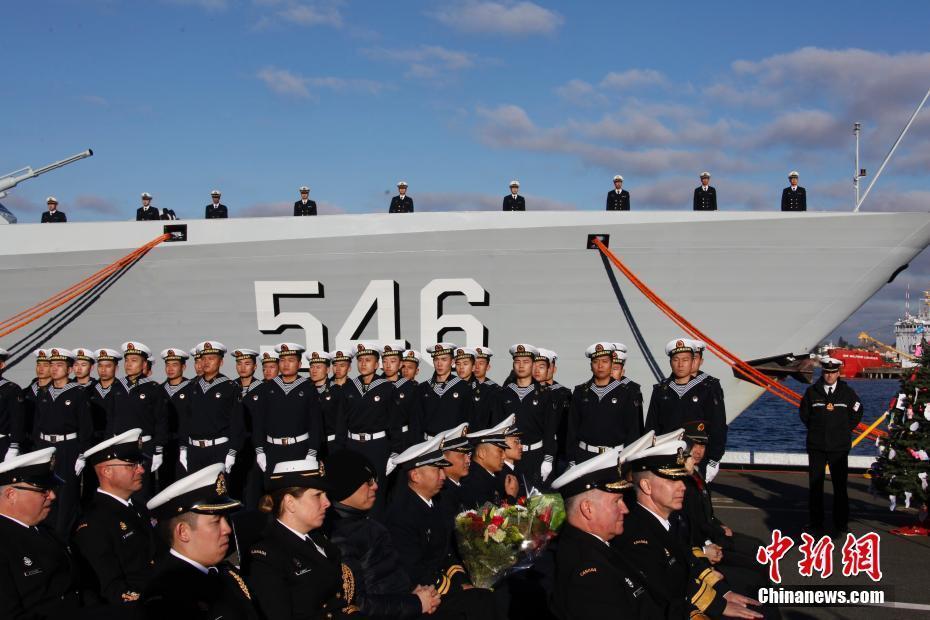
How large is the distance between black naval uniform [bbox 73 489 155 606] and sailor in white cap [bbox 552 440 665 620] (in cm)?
202

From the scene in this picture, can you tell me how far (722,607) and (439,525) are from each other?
1.45 meters

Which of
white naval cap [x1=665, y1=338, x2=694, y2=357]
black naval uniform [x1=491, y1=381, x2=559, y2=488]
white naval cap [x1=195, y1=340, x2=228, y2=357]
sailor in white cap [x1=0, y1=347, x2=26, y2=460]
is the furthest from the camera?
white naval cap [x1=195, y1=340, x2=228, y2=357]

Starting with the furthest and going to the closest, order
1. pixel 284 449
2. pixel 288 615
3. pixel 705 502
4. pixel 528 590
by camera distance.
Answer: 1. pixel 284 449
2. pixel 705 502
3. pixel 528 590
4. pixel 288 615

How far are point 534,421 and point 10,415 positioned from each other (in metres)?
5.32

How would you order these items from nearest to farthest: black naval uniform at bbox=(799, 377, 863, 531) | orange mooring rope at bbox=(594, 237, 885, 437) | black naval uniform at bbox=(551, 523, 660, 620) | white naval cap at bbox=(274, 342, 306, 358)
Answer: black naval uniform at bbox=(551, 523, 660, 620)
black naval uniform at bbox=(799, 377, 863, 531)
white naval cap at bbox=(274, 342, 306, 358)
orange mooring rope at bbox=(594, 237, 885, 437)

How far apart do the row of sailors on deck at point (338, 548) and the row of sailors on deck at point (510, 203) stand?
6.93 meters

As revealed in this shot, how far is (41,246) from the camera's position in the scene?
11.2m

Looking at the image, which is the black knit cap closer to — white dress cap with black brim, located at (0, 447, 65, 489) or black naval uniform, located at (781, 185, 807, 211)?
white dress cap with black brim, located at (0, 447, 65, 489)

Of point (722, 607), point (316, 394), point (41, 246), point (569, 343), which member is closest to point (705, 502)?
point (722, 607)

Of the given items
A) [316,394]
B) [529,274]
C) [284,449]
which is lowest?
[284,449]

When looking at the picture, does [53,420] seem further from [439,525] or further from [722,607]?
[722,607]

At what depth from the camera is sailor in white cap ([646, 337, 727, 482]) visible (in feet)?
22.9

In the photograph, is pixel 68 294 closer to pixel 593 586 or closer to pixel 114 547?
pixel 114 547

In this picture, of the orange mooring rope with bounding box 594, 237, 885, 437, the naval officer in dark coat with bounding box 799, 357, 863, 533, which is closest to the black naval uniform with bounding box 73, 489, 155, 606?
the naval officer in dark coat with bounding box 799, 357, 863, 533
